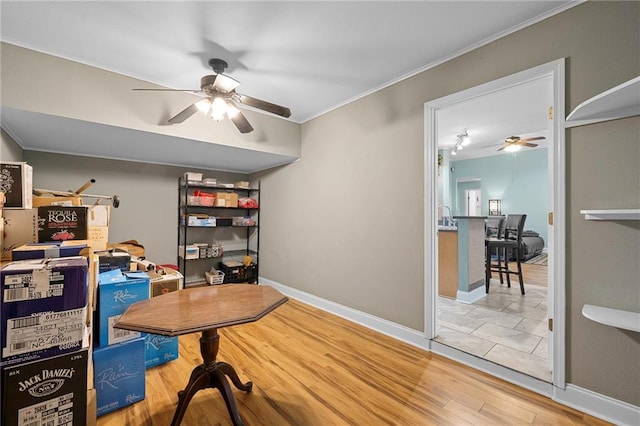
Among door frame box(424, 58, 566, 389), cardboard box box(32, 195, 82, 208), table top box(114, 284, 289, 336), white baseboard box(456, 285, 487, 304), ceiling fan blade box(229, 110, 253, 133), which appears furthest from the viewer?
white baseboard box(456, 285, 487, 304)

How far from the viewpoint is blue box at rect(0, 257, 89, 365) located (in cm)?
102

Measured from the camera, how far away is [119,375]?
1.63 m

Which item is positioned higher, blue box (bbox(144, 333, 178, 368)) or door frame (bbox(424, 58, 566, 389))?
door frame (bbox(424, 58, 566, 389))

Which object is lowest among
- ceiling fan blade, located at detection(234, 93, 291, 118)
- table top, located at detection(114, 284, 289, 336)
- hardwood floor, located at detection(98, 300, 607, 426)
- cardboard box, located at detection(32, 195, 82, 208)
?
hardwood floor, located at detection(98, 300, 607, 426)

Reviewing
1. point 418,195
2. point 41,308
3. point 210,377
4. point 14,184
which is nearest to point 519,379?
point 418,195

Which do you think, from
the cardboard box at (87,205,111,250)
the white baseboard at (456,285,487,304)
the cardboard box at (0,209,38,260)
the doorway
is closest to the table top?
the cardboard box at (0,209,38,260)

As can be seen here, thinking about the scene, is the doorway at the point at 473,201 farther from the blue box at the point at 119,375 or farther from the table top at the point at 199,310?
the blue box at the point at 119,375

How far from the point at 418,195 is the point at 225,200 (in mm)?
2896

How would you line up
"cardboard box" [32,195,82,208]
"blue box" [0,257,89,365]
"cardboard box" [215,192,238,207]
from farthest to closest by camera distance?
"cardboard box" [215,192,238,207], "cardboard box" [32,195,82,208], "blue box" [0,257,89,365]

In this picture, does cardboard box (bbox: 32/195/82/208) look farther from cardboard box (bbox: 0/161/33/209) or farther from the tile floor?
the tile floor

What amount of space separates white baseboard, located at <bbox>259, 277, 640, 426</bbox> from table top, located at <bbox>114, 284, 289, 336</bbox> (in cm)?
149

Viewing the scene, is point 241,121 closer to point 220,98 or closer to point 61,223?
point 220,98

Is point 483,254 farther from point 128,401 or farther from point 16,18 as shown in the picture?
point 16,18

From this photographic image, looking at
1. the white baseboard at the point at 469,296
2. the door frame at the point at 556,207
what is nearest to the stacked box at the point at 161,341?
the door frame at the point at 556,207
